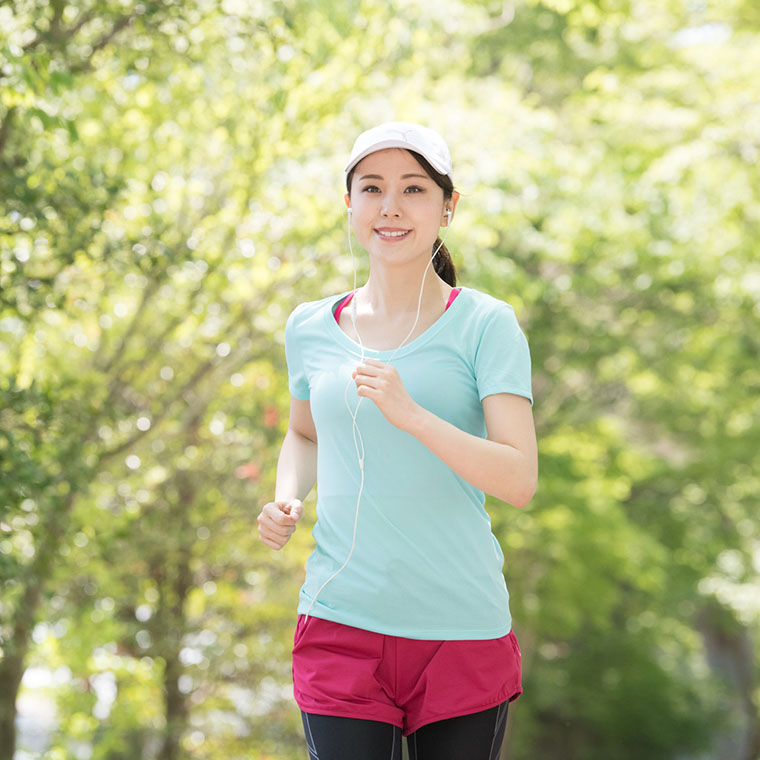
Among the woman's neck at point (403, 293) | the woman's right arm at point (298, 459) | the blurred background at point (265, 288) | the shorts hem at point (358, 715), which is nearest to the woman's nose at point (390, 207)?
the woman's neck at point (403, 293)

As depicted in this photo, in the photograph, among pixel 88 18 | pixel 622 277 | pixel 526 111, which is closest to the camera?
pixel 88 18

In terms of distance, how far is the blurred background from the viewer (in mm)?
5250

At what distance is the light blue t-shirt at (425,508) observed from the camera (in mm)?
1987

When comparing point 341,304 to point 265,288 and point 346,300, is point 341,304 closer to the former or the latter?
point 346,300

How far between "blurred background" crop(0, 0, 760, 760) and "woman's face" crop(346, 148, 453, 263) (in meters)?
1.58

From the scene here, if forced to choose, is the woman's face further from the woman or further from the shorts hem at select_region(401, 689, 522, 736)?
the shorts hem at select_region(401, 689, 522, 736)

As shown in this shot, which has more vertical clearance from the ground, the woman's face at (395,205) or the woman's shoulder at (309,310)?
the woman's face at (395,205)

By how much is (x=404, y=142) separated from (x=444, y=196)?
18 centimetres

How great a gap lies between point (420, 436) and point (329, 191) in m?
5.96

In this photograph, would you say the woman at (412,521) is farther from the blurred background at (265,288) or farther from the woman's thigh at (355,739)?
the blurred background at (265,288)

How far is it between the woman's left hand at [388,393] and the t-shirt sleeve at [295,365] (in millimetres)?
396

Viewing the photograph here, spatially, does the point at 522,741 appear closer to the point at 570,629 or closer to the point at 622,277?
the point at 570,629

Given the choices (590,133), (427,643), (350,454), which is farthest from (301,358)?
(590,133)

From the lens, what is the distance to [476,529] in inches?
80.3
